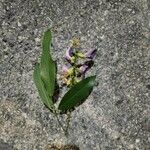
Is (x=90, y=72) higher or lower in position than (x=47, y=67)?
lower

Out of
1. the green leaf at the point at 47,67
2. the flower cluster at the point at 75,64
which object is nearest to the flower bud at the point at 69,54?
the flower cluster at the point at 75,64

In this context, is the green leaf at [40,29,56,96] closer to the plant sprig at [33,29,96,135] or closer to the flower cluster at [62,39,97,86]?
the plant sprig at [33,29,96,135]

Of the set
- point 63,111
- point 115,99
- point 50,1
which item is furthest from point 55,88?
point 50,1

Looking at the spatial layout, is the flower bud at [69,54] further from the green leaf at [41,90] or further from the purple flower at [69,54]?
the green leaf at [41,90]

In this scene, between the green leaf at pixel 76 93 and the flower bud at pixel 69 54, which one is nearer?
the green leaf at pixel 76 93

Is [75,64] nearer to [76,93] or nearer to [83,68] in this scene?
[83,68]

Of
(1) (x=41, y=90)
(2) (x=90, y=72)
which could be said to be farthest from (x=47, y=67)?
(2) (x=90, y=72)

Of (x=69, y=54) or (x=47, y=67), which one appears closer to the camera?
(x=47, y=67)
